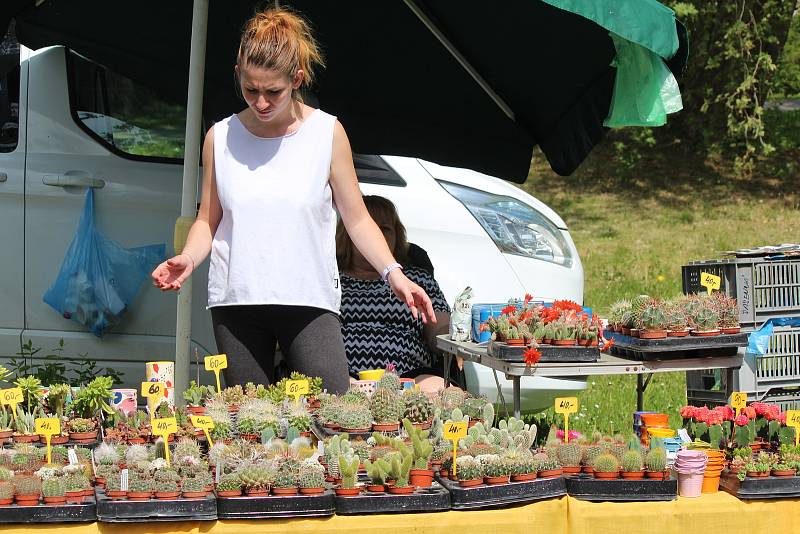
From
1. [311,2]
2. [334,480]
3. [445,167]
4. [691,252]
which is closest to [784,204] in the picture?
[691,252]

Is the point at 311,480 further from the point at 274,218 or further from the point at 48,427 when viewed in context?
the point at 274,218

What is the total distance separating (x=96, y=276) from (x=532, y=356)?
2393mm

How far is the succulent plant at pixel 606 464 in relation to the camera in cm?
301

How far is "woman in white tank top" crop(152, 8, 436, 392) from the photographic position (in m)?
3.46

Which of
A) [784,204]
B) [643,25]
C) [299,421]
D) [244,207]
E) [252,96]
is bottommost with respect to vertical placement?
[299,421]

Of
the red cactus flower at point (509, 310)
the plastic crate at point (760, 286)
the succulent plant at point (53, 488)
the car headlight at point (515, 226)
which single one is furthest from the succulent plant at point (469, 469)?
the car headlight at point (515, 226)

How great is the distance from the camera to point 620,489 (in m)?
3.01

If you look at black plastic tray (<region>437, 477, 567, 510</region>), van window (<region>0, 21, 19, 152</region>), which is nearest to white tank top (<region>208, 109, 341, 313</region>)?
black plastic tray (<region>437, 477, 567, 510</region>)

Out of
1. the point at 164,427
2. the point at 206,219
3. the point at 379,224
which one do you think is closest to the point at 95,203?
the point at 379,224

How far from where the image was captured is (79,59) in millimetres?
5297

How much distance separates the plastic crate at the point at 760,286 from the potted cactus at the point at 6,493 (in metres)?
2.67

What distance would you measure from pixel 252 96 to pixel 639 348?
5.17ft

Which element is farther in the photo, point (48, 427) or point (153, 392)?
point (153, 392)

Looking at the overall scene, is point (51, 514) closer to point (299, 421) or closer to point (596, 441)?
point (299, 421)
